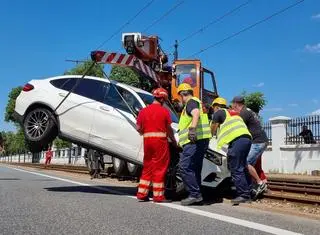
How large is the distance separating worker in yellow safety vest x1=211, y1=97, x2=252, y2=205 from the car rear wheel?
321cm

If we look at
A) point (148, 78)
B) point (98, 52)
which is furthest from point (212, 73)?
point (98, 52)

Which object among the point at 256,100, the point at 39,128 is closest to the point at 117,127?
the point at 39,128

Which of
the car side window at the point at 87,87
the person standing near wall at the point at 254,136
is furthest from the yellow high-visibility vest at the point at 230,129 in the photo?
the car side window at the point at 87,87

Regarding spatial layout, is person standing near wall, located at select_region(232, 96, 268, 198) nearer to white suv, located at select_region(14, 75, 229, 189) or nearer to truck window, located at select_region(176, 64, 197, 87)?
white suv, located at select_region(14, 75, 229, 189)

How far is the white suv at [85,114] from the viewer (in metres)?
9.15

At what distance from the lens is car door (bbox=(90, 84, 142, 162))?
29.7 feet

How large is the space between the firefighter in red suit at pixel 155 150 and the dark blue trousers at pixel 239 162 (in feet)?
3.46

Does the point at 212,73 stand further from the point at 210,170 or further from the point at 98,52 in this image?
the point at 210,170

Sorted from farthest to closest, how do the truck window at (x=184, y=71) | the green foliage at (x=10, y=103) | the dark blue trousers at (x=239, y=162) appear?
the green foliage at (x=10, y=103), the truck window at (x=184, y=71), the dark blue trousers at (x=239, y=162)

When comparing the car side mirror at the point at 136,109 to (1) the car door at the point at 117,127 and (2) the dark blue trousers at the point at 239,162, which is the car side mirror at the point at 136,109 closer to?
(1) the car door at the point at 117,127

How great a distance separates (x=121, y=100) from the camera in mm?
9422

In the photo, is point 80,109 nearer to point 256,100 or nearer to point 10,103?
point 256,100

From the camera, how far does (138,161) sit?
8930mm

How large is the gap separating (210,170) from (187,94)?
137 centimetres
